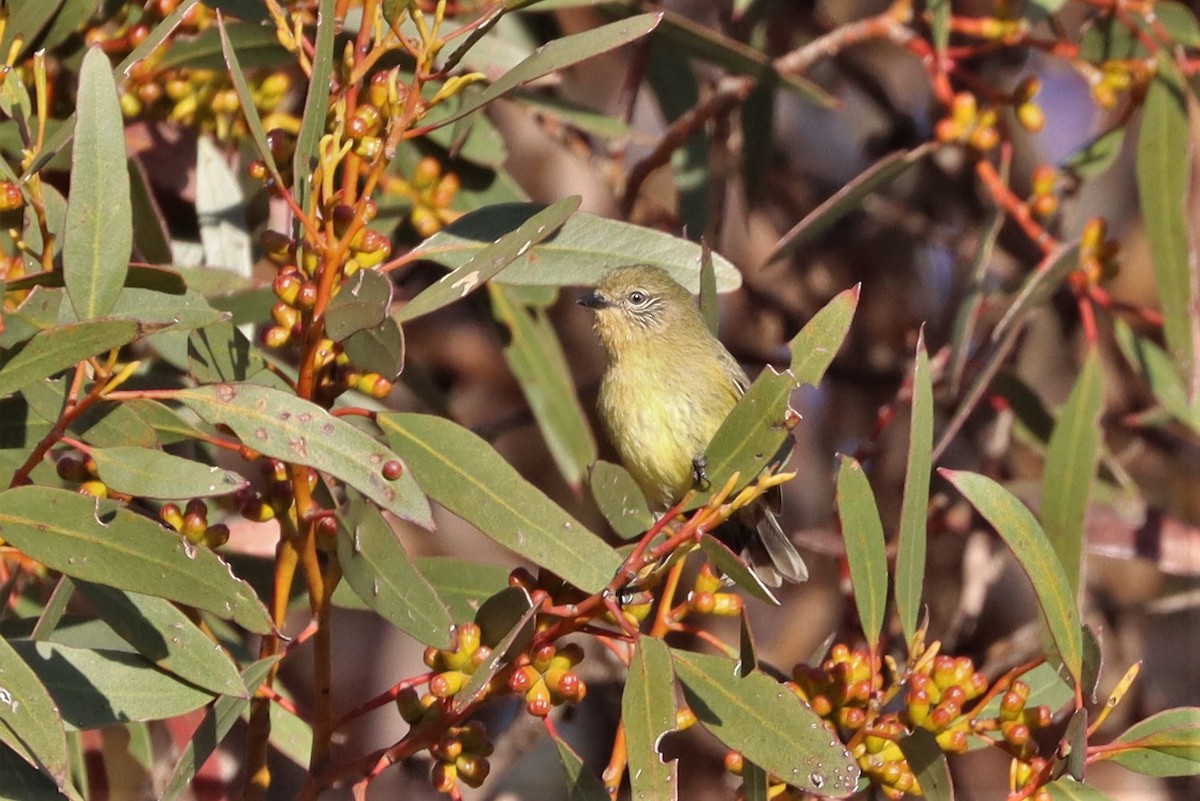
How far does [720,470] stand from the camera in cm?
203

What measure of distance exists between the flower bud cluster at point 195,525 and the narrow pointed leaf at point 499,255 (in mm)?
431

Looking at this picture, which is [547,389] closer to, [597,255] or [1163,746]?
[597,255]

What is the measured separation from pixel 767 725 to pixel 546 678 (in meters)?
0.32

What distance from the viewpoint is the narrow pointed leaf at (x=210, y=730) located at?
6.35 feet

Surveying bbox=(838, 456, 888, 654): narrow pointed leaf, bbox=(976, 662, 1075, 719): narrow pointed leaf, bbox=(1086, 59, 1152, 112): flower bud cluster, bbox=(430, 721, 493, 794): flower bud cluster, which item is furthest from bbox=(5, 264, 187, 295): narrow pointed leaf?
bbox=(1086, 59, 1152, 112): flower bud cluster

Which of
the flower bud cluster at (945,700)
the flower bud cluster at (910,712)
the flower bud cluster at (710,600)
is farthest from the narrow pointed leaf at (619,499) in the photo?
the flower bud cluster at (945,700)

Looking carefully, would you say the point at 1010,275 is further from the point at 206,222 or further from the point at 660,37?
the point at 206,222

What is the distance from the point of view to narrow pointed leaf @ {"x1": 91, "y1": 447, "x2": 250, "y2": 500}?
1800 mm

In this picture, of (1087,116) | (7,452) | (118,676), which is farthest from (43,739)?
(1087,116)

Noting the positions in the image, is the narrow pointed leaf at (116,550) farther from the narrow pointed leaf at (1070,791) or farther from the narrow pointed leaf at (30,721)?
the narrow pointed leaf at (1070,791)

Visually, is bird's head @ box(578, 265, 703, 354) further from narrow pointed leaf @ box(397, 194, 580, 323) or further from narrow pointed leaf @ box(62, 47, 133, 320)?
narrow pointed leaf @ box(62, 47, 133, 320)

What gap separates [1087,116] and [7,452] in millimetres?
4515

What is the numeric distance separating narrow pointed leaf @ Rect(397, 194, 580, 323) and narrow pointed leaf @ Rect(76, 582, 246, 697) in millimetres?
546

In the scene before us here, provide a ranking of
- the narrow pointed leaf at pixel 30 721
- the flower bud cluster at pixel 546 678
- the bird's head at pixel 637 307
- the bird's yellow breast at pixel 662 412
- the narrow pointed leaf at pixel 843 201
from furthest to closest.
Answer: the bird's head at pixel 637 307 → the bird's yellow breast at pixel 662 412 → the narrow pointed leaf at pixel 843 201 → the flower bud cluster at pixel 546 678 → the narrow pointed leaf at pixel 30 721
